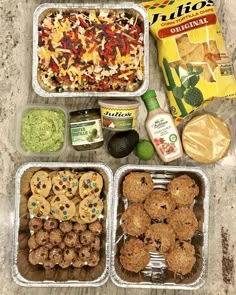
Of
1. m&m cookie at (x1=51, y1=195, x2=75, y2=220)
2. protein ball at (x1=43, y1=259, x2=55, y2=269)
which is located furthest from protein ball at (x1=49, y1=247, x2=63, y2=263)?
m&m cookie at (x1=51, y1=195, x2=75, y2=220)

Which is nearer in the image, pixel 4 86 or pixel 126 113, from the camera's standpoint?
pixel 126 113

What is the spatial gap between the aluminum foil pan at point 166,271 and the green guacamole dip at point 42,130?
247mm

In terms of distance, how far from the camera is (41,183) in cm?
160

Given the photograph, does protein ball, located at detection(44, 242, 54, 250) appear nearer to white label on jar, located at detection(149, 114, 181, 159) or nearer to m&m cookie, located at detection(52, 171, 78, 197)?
m&m cookie, located at detection(52, 171, 78, 197)

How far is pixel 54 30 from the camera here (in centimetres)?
155

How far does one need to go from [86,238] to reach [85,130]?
0.37 metres

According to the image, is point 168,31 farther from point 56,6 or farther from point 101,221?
point 101,221

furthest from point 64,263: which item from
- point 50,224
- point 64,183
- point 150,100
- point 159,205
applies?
point 150,100

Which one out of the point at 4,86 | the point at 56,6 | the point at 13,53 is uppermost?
the point at 56,6

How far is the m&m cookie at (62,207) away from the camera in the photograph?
1.59 meters

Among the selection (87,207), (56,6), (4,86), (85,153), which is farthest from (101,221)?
(56,6)

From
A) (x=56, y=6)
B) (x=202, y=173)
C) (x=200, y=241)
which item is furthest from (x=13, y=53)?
(x=200, y=241)

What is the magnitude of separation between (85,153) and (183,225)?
44 centimetres

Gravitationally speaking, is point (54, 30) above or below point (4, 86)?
above
